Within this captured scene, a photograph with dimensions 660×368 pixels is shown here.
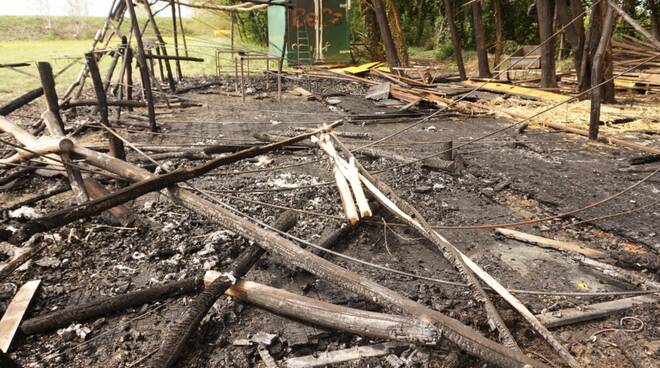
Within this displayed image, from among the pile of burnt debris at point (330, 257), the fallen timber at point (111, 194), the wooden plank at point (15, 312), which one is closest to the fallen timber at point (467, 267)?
the pile of burnt debris at point (330, 257)

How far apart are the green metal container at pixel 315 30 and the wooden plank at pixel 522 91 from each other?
880 centimetres

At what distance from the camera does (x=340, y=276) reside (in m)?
2.62

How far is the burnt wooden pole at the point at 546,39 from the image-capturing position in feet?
32.2

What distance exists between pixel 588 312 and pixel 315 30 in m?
18.6

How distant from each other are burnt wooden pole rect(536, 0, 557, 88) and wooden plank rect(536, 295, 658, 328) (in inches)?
312

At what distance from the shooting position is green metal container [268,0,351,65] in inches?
741

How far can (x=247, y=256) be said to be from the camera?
3.10 meters

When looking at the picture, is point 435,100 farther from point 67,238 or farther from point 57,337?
point 57,337

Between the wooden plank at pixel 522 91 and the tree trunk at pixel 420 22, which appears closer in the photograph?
the wooden plank at pixel 522 91

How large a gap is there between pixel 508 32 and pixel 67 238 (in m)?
22.6

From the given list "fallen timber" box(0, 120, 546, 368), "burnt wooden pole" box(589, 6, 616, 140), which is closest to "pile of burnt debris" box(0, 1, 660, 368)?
"fallen timber" box(0, 120, 546, 368)

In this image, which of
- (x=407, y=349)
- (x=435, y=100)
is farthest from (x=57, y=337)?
(x=435, y=100)

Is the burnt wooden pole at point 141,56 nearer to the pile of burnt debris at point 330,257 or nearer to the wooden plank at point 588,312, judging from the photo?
the pile of burnt debris at point 330,257

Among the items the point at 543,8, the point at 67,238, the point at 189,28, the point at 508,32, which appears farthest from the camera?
the point at 189,28
